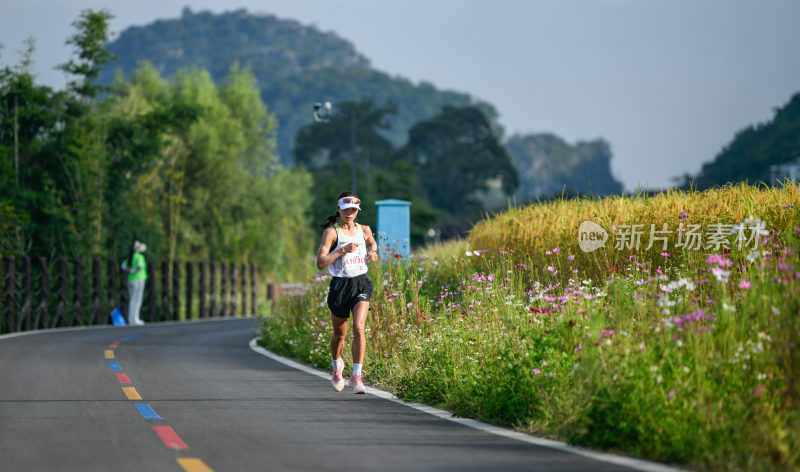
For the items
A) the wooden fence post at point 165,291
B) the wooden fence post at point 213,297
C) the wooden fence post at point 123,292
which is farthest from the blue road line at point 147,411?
the wooden fence post at point 213,297

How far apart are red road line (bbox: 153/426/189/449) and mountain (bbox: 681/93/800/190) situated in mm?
63440

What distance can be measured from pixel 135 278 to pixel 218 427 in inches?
925

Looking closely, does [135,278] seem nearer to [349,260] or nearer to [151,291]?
[151,291]

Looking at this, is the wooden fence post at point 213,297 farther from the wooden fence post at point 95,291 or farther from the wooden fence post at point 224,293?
the wooden fence post at point 95,291

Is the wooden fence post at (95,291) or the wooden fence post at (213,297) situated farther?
the wooden fence post at (213,297)

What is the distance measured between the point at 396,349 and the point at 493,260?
3.34 m

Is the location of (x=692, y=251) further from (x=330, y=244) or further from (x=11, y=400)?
(x=11, y=400)

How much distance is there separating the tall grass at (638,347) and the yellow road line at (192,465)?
288cm

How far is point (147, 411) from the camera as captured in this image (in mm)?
10711

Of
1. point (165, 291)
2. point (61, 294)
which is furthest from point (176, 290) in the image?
point (61, 294)

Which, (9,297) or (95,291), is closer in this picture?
(9,297)

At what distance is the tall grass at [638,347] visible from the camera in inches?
300

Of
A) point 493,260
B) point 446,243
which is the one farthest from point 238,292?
point 493,260

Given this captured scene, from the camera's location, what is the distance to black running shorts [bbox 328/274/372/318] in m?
12.0
